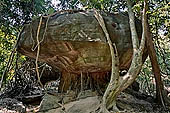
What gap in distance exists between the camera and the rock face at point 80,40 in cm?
443

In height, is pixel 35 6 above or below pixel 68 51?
above

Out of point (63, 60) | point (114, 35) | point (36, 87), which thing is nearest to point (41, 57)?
point (63, 60)

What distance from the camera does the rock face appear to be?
4434mm

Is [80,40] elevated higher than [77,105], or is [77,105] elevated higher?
[80,40]

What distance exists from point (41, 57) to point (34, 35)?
664 millimetres

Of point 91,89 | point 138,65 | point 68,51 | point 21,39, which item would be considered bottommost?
point 91,89

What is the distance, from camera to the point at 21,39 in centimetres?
512

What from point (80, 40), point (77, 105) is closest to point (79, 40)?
point (80, 40)

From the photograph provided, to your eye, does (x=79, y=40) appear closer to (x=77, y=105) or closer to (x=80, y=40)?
(x=80, y=40)

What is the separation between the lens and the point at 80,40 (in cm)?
441

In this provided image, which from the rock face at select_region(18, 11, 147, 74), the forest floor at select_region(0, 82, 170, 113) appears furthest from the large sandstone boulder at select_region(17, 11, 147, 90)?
the forest floor at select_region(0, 82, 170, 113)

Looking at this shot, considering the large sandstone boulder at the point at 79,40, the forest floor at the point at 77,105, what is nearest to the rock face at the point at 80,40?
the large sandstone boulder at the point at 79,40

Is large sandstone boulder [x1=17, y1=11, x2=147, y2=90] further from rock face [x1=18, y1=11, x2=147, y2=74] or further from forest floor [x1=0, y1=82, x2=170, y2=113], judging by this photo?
forest floor [x1=0, y1=82, x2=170, y2=113]

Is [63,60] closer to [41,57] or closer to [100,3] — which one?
[41,57]
